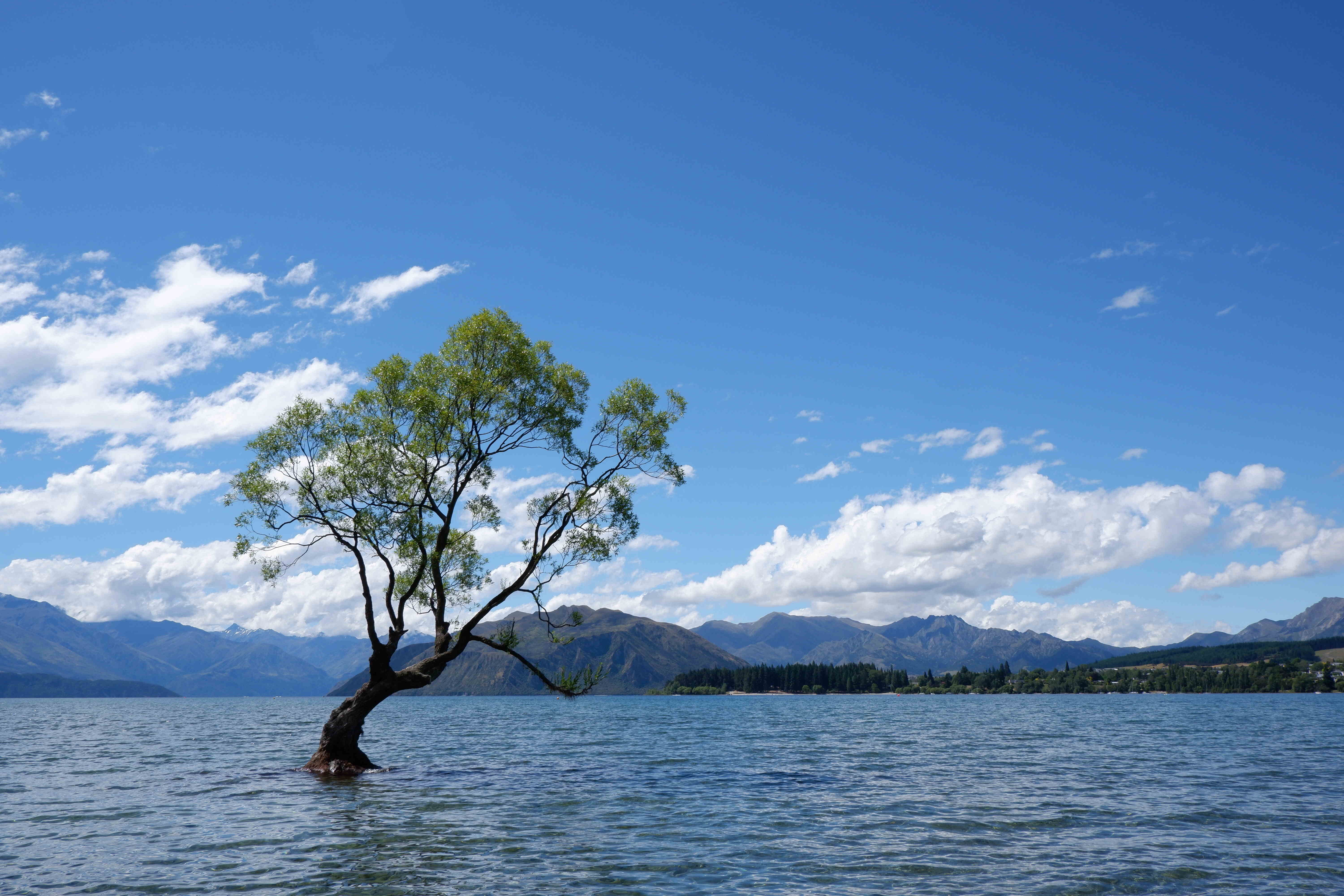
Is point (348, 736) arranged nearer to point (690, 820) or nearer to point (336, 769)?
point (336, 769)

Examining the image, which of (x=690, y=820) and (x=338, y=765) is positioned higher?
(x=690, y=820)

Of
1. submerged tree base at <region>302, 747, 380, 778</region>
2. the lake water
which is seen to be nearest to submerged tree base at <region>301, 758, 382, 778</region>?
submerged tree base at <region>302, 747, 380, 778</region>

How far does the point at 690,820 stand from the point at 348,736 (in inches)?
914

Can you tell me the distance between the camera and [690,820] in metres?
29.1

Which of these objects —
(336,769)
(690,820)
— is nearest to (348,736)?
(336,769)

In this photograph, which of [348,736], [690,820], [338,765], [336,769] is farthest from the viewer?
[348,736]

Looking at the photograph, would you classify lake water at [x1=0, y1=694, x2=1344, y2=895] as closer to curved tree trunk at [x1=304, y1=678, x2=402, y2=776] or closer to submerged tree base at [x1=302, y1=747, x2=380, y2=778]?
submerged tree base at [x1=302, y1=747, x2=380, y2=778]

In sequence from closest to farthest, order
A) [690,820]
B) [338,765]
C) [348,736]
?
1. [690,820]
2. [338,765]
3. [348,736]

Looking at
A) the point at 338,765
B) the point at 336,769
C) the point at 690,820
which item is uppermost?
the point at 690,820

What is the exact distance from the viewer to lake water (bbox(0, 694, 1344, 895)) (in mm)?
20891

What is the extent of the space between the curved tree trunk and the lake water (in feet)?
7.48

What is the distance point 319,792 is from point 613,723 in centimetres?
8032

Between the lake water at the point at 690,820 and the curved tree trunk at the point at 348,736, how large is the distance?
2.28 meters

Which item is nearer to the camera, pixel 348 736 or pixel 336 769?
pixel 336 769
